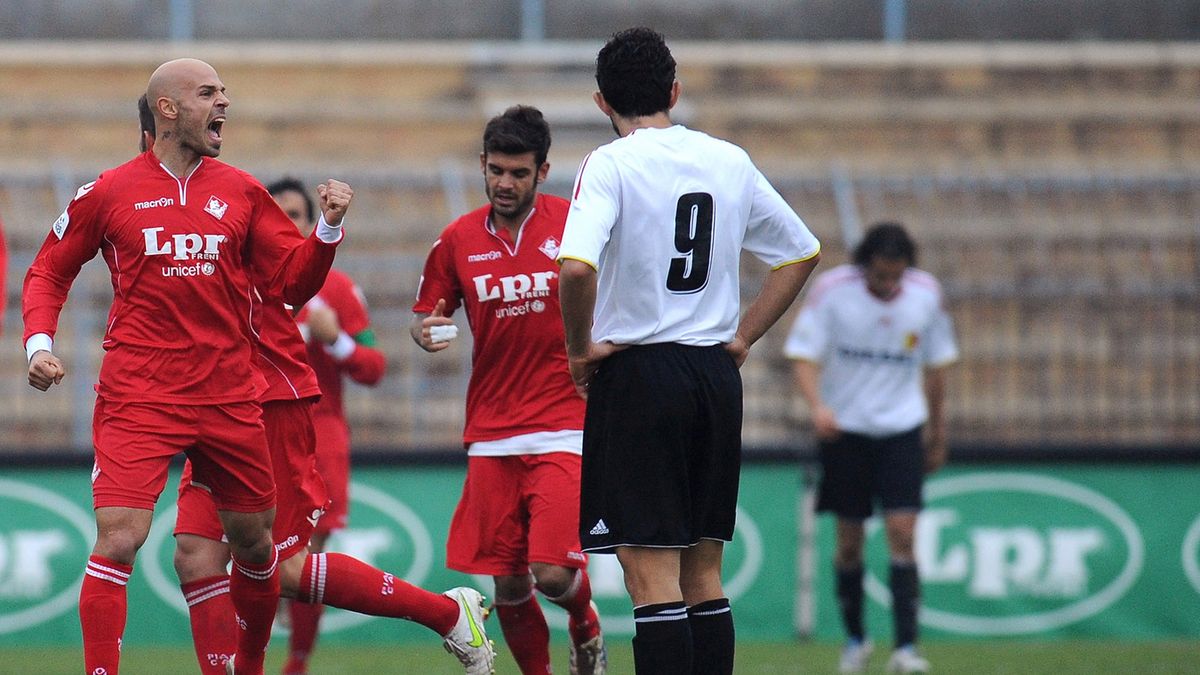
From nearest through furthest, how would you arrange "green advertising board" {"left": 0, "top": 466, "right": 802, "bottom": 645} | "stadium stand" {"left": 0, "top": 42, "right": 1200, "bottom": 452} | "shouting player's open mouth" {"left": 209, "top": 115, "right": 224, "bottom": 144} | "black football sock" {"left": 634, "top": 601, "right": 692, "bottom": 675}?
"black football sock" {"left": 634, "top": 601, "right": 692, "bottom": 675}, "shouting player's open mouth" {"left": 209, "top": 115, "right": 224, "bottom": 144}, "green advertising board" {"left": 0, "top": 466, "right": 802, "bottom": 645}, "stadium stand" {"left": 0, "top": 42, "right": 1200, "bottom": 452}

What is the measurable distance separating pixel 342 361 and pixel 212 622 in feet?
6.06

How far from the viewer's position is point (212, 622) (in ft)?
20.0

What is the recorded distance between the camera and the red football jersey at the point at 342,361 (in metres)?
7.71

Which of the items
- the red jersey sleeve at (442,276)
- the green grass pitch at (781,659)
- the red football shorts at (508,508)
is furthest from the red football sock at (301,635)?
the red jersey sleeve at (442,276)

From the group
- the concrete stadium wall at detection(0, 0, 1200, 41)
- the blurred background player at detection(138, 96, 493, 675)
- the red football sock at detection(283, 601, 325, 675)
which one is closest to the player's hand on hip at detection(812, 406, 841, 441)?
the red football sock at detection(283, 601, 325, 675)

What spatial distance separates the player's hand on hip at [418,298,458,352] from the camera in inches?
242

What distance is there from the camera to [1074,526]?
10711 mm

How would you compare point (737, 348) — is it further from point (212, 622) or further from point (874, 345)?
point (874, 345)

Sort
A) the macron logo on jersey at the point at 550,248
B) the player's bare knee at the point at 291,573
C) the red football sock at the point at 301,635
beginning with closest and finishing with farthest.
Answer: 1. the player's bare knee at the point at 291,573
2. the macron logo on jersey at the point at 550,248
3. the red football sock at the point at 301,635

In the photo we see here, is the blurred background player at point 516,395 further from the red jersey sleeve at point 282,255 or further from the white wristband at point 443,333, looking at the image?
the red jersey sleeve at point 282,255

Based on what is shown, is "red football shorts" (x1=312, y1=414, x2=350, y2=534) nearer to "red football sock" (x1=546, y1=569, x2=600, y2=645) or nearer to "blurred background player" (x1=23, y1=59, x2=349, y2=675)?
"red football sock" (x1=546, y1=569, x2=600, y2=645)

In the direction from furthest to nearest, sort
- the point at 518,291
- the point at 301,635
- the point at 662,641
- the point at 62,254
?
1. the point at 301,635
2. the point at 518,291
3. the point at 62,254
4. the point at 662,641

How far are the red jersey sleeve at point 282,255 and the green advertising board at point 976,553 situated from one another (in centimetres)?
469

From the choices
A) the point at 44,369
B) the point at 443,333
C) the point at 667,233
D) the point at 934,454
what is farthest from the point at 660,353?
the point at 934,454
